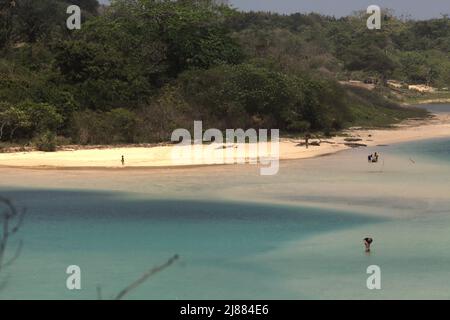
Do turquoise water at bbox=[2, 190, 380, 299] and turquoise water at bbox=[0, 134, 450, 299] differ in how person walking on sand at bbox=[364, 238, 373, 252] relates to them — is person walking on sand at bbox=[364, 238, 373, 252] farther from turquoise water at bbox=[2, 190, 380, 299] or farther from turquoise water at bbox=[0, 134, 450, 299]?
turquoise water at bbox=[2, 190, 380, 299]

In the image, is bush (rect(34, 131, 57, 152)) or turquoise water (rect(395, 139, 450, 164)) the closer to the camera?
bush (rect(34, 131, 57, 152))

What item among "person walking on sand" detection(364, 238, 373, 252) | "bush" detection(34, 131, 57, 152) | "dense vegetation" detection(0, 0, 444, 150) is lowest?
"person walking on sand" detection(364, 238, 373, 252)

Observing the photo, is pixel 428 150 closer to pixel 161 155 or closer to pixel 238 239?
pixel 161 155

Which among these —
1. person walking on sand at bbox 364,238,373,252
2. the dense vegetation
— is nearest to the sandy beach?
the dense vegetation

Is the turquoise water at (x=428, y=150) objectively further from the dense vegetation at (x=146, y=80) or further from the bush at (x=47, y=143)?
Answer: the bush at (x=47, y=143)

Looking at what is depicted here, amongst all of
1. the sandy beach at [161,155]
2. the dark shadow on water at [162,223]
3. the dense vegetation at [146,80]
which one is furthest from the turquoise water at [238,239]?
the dense vegetation at [146,80]

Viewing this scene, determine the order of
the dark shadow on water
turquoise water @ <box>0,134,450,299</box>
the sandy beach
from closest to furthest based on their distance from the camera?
1. turquoise water @ <box>0,134,450,299</box>
2. the dark shadow on water
3. the sandy beach

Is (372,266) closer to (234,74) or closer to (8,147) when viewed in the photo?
(8,147)
